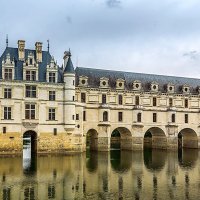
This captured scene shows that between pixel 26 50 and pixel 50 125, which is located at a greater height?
pixel 26 50

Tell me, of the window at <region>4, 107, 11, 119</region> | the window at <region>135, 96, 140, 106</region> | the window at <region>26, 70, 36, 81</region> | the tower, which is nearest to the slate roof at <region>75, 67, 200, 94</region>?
the window at <region>135, 96, 140, 106</region>

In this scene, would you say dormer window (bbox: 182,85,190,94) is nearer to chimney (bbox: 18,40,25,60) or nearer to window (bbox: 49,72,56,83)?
window (bbox: 49,72,56,83)

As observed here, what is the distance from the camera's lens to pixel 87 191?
79.5 ft

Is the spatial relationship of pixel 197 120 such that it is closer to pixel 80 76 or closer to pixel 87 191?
pixel 80 76

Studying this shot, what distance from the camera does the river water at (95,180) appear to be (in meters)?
23.3

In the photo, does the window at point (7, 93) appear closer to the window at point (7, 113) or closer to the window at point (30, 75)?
the window at point (7, 113)

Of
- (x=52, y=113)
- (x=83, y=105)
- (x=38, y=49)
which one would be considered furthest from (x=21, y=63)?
(x=83, y=105)

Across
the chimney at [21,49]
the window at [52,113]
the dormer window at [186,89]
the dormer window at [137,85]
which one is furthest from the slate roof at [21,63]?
the dormer window at [186,89]

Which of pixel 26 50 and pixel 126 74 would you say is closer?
pixel 26 50

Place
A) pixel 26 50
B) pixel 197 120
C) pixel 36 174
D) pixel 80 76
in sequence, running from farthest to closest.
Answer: pixel 197 120, pixel 80 76, pixel 26 50, pixel 36 174

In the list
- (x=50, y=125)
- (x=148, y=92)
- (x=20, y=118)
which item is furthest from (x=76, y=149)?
(x=148, y=92)

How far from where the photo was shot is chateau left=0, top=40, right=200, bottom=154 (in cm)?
4684

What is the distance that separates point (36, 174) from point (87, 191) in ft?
26.2

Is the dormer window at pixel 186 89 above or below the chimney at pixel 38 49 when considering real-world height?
below
